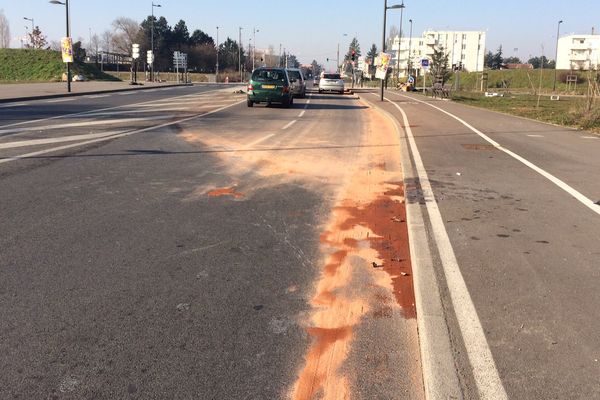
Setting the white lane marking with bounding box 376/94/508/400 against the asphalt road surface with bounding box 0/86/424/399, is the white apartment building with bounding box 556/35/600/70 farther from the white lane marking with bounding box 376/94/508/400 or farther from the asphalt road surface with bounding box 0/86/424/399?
the white lane marking with bounding box 376/94/508/400

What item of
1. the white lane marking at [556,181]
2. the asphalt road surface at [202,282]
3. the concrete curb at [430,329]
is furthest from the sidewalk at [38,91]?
the concrete curb at [430,329]

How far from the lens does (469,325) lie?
145 inches

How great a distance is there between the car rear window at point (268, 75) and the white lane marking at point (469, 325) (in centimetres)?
2024

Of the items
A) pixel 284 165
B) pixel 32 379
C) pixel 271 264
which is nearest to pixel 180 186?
pixel 284 165

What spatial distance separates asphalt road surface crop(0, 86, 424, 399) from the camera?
10.1ft

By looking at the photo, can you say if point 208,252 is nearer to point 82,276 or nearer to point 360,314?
point 82,276

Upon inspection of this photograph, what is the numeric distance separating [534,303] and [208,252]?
9.09 ft

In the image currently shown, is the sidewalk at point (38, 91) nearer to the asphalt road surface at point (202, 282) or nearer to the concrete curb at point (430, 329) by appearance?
the asphalt road surface at point (202, 282)

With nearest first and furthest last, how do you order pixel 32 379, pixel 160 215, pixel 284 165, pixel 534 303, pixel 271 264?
pixel 32 379
pixel 534 303
pixel 271 264
pixel 160 215
pixel 284 165

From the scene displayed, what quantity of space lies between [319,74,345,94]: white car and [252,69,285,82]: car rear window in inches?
680

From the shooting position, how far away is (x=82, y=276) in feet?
14.6

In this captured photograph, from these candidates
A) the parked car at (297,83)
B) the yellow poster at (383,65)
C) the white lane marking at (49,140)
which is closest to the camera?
the white lane marking at (49,140)

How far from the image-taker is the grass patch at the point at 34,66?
72688 mm

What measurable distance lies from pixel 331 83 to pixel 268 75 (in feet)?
57.3
